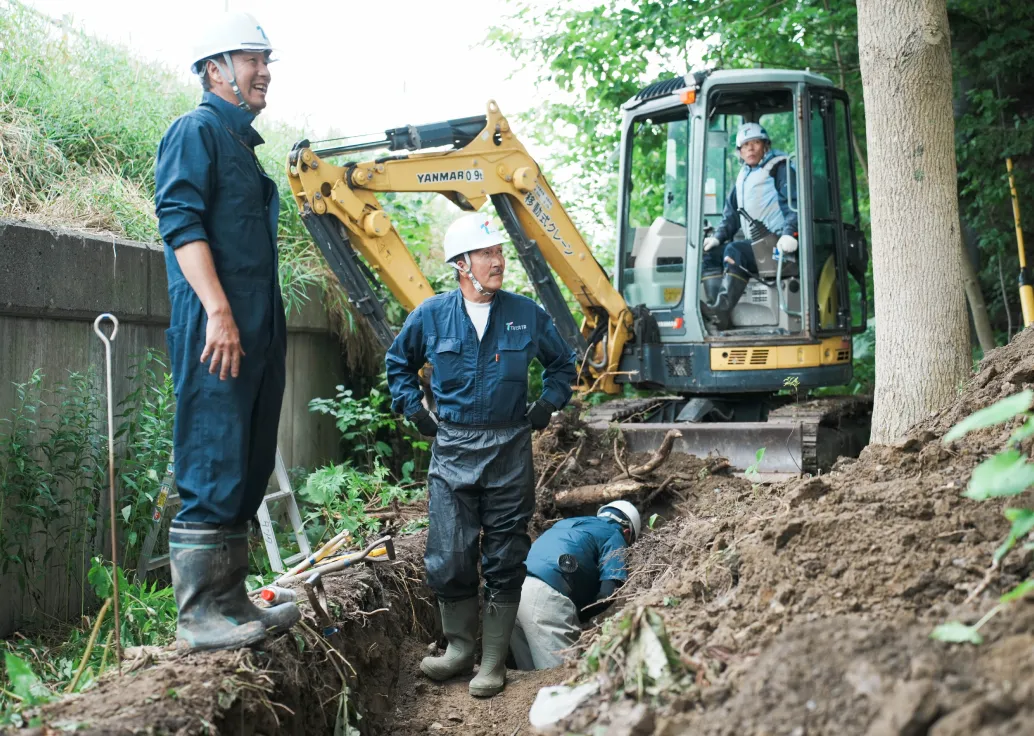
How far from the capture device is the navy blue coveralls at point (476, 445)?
439 cm

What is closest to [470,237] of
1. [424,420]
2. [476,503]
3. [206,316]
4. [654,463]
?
[424,420]

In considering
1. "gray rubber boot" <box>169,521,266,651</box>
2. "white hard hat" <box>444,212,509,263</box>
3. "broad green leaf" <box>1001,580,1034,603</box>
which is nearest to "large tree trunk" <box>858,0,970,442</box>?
"white hard hat" <box>444,212,509,263</box>

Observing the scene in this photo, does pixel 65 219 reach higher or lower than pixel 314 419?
higher

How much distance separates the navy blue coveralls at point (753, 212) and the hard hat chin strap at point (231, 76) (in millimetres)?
4620

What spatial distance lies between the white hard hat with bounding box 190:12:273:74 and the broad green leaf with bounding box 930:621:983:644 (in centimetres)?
288

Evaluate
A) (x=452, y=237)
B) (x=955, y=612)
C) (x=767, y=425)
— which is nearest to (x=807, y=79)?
(x=767, y=425)

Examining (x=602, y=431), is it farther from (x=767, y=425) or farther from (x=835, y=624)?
(x=835, y=624)

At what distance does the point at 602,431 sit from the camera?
6840mm

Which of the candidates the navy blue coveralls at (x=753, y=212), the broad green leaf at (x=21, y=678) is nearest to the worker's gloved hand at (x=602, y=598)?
the broad green leaf at (x=21, y=678)

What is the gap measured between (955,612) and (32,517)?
413 centimetres

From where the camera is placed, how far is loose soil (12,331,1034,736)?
212 cm

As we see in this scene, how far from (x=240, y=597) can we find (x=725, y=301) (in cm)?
499

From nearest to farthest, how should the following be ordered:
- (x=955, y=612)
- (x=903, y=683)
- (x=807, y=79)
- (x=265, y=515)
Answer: (x=903, y=683) < (x=955, y=612) < (x=265, y=515) < (x=807, y=79)

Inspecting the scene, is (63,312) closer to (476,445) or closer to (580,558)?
(476,445)
